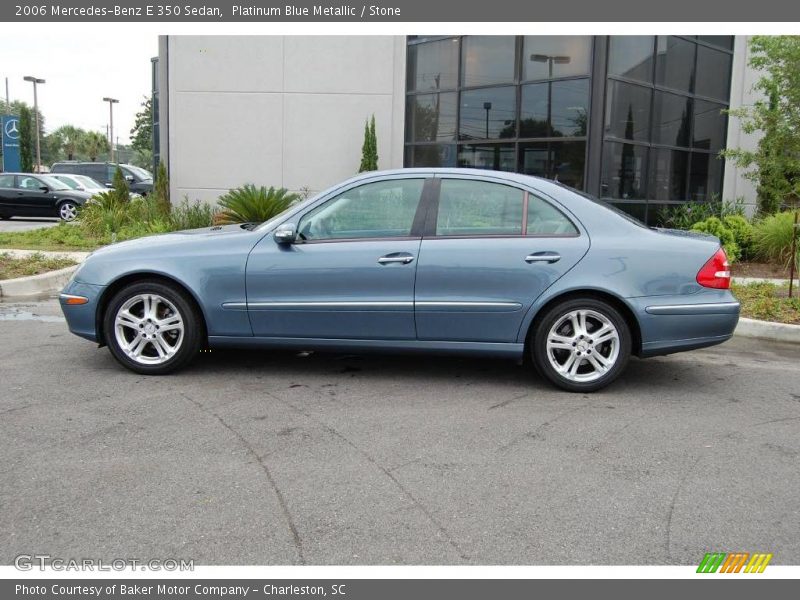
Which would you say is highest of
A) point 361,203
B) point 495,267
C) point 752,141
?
point 752,141

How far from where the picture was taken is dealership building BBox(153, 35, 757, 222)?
14.5 meters

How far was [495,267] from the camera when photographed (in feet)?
17.4

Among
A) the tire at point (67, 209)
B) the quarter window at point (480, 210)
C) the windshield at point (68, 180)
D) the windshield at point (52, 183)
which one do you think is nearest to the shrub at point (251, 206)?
the quarter window at point (480, 210)

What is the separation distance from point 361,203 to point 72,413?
2366 millimetres

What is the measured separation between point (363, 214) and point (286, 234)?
0.57 m

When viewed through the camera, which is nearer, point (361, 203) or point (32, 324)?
point (361, 203)

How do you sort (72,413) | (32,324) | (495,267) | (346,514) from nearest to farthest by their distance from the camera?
1. (346,514)
2. (72,413)
3. (495,267)
4. (32,324)

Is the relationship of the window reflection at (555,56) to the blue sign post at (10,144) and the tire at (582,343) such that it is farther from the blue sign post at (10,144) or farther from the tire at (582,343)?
the blue sign post at (10,144)

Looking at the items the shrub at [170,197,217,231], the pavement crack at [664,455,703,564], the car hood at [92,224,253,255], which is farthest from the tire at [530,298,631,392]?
the shrub at [170,197,217,231]

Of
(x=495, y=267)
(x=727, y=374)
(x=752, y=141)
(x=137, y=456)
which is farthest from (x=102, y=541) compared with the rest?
(x=752, y=141)

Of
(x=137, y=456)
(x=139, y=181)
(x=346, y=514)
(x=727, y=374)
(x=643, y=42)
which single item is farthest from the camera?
(x=139, y=181)

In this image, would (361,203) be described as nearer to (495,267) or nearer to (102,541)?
(495,267)

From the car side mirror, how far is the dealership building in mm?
9757

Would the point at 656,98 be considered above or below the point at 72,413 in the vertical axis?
above
